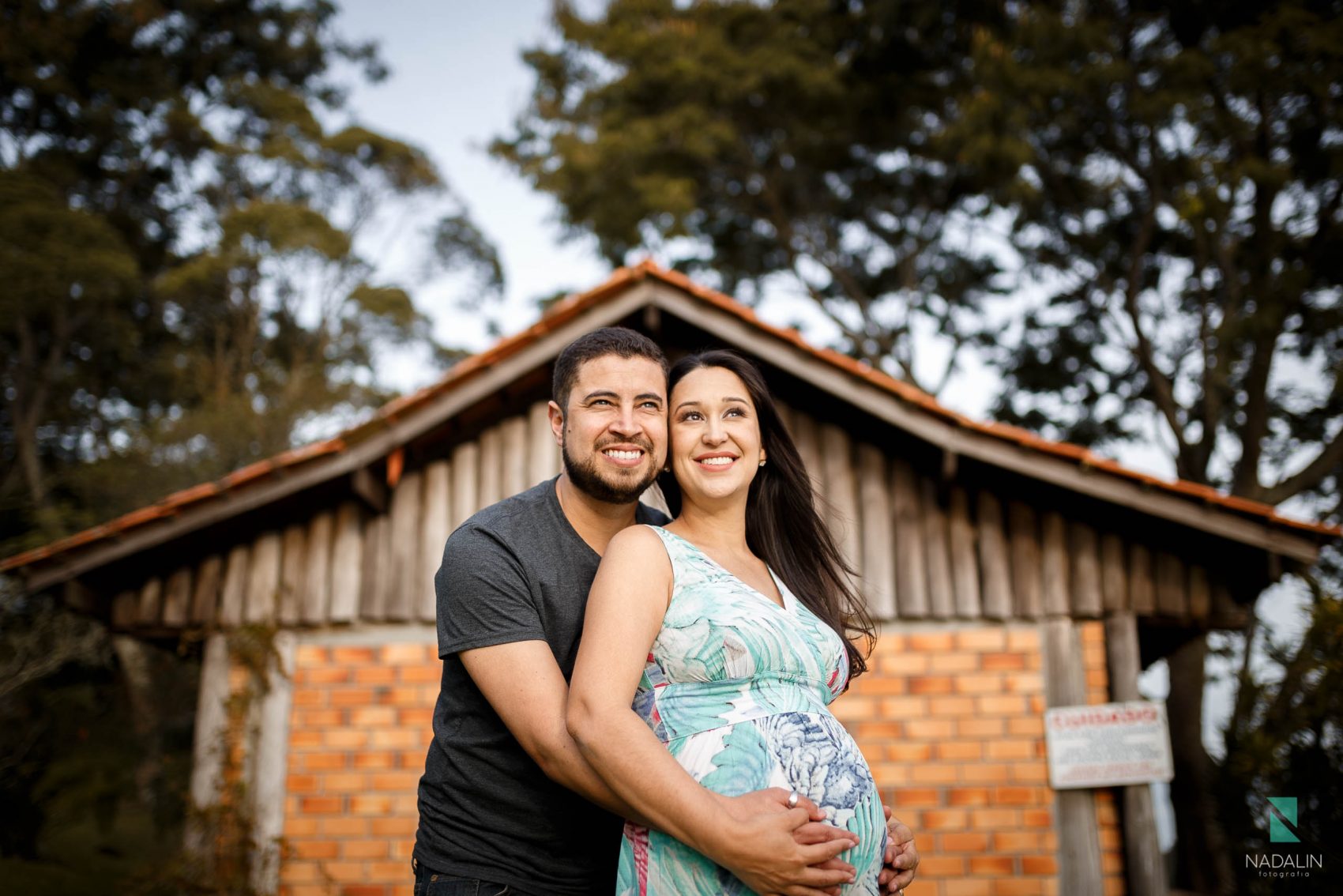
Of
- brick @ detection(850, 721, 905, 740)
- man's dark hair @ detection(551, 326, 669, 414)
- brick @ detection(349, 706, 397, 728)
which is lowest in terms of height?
brick @ detection(850, 721, 905, 740)

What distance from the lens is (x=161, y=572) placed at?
598 cm

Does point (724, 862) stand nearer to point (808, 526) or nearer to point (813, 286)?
point (808, 526)

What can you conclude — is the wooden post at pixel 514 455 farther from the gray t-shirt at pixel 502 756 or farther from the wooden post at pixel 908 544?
the gray t-shirt at pixel 502 756

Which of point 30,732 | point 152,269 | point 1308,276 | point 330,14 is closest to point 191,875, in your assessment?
point 30,732

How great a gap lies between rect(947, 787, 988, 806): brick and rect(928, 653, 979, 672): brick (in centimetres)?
68

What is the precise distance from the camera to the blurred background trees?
10203 mm

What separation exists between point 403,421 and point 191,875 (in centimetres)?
292

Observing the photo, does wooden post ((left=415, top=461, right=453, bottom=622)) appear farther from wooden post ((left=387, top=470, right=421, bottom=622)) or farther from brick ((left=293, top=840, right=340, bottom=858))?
brick ((left=293, top=840, right=340, bottom=858))

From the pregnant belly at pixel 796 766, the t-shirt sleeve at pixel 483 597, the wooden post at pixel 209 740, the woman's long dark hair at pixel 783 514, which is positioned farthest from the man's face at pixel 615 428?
the wooden post at pixel 209 740

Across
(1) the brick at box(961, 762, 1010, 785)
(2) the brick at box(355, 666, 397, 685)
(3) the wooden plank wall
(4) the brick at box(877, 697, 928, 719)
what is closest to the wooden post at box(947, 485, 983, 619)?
(3) the wooden plank wall

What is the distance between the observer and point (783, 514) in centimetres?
277

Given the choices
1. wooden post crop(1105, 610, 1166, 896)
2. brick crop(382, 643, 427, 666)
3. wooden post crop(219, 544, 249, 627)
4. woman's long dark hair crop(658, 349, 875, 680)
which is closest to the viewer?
woman's long dark hair crop(658, 349, 875, 680)

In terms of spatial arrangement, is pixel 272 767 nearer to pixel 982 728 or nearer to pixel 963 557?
pixel 982 728

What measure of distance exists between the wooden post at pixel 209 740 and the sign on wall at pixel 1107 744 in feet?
16.2
